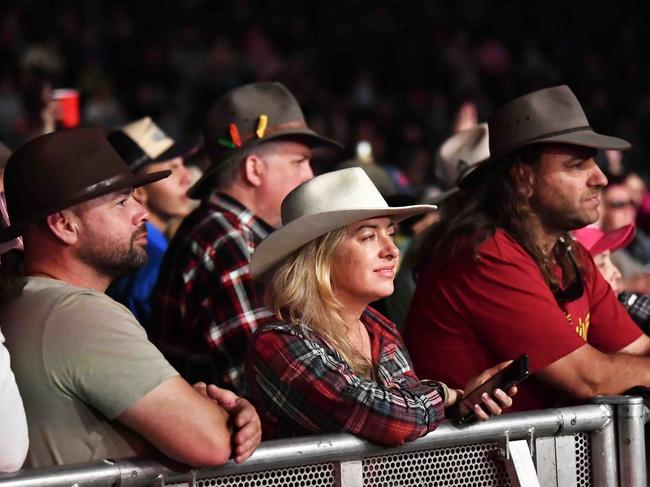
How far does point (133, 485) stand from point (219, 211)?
79.3 inches

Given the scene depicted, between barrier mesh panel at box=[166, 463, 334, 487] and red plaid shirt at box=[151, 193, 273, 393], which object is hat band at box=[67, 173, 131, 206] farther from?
red plaid shirt at box=[151, 193, 273, 393]

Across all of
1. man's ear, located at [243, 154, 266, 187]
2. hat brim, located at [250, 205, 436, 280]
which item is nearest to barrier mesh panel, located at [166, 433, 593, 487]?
hat brim, located at [250, 205, 436, 280]

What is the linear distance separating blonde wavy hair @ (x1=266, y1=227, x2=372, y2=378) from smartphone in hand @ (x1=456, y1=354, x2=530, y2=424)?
1.08 ft

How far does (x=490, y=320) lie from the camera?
14.3 feet

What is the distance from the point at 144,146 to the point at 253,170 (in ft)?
6.63

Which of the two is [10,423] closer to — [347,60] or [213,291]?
[213,291]

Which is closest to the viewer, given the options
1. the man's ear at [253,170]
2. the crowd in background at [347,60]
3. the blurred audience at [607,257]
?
the man's ear at [253,170]

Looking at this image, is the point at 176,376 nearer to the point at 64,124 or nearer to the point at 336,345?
the point at 336,345

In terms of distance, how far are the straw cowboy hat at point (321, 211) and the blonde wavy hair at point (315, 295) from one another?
0.12 ft

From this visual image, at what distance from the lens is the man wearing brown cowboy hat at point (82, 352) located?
123 inches

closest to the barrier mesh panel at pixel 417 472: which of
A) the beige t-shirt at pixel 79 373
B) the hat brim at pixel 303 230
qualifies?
the beige t-shirt at pixel 79 373

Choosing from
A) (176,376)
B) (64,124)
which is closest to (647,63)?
(64,124)

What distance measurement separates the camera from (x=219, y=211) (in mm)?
4938

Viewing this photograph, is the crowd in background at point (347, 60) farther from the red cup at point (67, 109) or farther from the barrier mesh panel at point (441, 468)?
the barrier mesh panel at point (441, 468)
